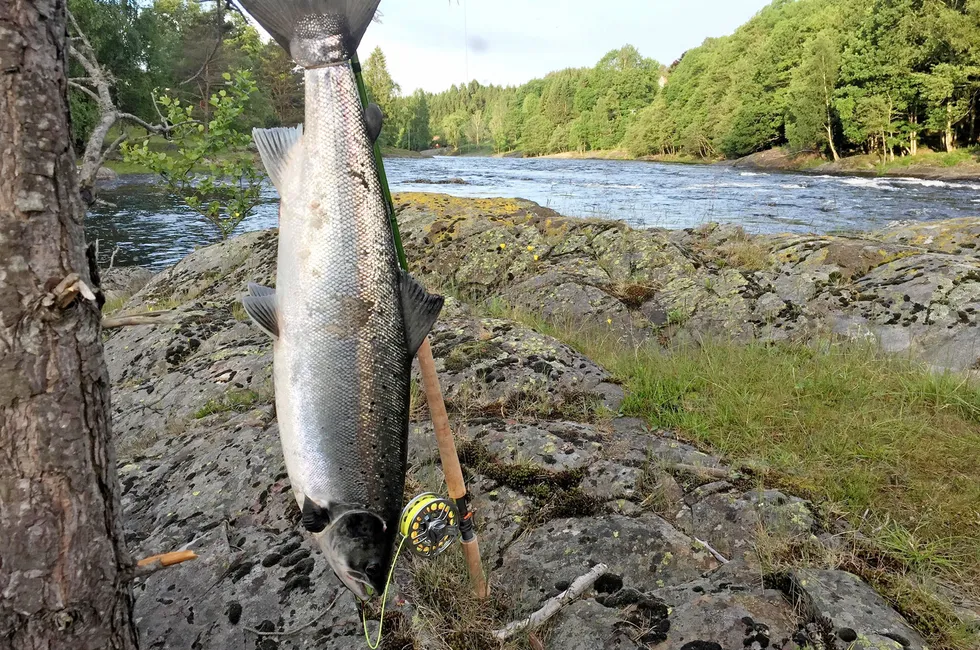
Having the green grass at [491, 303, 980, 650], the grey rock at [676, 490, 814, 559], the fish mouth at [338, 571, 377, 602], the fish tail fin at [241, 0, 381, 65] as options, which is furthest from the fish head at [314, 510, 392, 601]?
the green grass at [491, 303, 980, 650]

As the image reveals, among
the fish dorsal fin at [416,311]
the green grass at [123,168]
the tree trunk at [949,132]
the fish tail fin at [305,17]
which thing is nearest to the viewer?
the fish tail fin at [305,17]

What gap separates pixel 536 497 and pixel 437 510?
935 mm

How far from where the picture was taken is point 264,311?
176 centimetres

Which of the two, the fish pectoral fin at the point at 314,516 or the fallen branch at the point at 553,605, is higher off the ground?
the fish pectoral fin at the point at 314,516

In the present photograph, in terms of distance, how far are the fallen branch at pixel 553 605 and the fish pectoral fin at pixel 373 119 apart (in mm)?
1932

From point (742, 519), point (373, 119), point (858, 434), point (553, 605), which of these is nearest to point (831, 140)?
point (858, 434)

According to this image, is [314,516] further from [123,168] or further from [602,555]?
[123,168]

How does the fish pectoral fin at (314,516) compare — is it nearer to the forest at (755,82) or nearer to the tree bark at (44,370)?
the tree bark at (44,370)

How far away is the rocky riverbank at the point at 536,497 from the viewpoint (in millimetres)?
2143

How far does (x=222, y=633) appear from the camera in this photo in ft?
7.03

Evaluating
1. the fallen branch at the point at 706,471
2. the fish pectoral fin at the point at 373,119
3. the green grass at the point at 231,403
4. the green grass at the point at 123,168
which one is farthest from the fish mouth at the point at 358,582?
the green grass at the point at 123,168

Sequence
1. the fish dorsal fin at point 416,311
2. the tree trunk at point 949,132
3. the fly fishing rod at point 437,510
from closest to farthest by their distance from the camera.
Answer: the fish dorsal fin at point 416,311 → the fly fishing rod at point 437,510 → the tree trunk at point 949,132

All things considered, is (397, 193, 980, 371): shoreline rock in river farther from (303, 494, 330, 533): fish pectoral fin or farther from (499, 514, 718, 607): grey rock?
(303, 494, 330, 533): fish pectoral fin

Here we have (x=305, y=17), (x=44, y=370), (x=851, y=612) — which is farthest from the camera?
(x=851, y=612)
